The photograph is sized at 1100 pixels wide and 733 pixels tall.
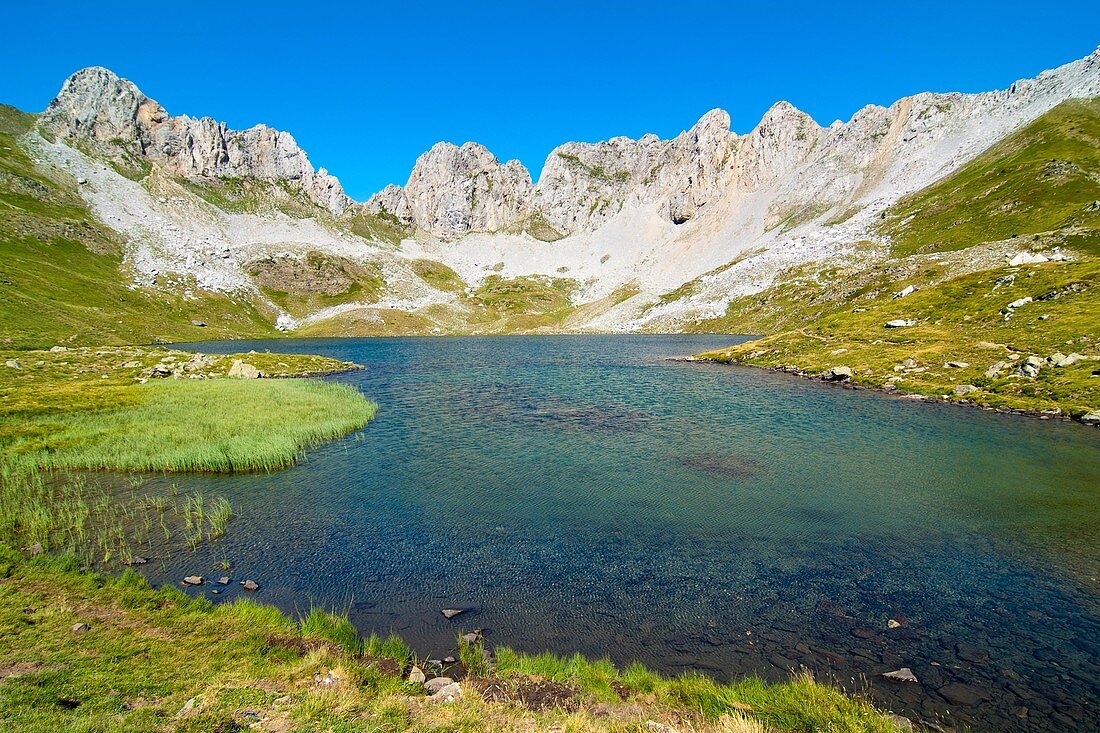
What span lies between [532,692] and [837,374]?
8096 centimetres

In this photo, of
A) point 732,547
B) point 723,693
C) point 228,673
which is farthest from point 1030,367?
point 228,673

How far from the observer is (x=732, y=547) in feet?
83.8

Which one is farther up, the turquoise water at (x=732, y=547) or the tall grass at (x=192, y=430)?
the tall grass at (x=192, y=430)

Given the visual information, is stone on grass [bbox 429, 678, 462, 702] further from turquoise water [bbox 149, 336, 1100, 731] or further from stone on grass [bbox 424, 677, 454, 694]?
turquoise water [bbox 149, 336, 1100, 731]

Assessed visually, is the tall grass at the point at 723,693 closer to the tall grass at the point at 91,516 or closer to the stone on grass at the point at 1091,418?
the tall grass at the point at 91,516

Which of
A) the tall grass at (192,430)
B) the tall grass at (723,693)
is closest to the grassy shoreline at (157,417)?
the tall grass at (192,430)

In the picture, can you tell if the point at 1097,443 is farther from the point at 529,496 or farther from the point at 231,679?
the point at 231,679

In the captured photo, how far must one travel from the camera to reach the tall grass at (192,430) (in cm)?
3775

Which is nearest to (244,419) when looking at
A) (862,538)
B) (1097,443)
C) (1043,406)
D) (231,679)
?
(231,679)

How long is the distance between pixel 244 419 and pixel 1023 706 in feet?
186

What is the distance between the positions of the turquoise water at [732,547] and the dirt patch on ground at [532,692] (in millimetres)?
2839

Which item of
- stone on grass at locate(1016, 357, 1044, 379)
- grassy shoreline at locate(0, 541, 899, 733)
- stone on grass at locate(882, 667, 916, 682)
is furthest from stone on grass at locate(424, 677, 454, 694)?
stone on grass at locate(1016, 357, 1044, 379)

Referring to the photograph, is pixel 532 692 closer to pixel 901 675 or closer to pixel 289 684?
pixel 289 684

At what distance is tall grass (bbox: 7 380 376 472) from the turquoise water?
11.0 ft
